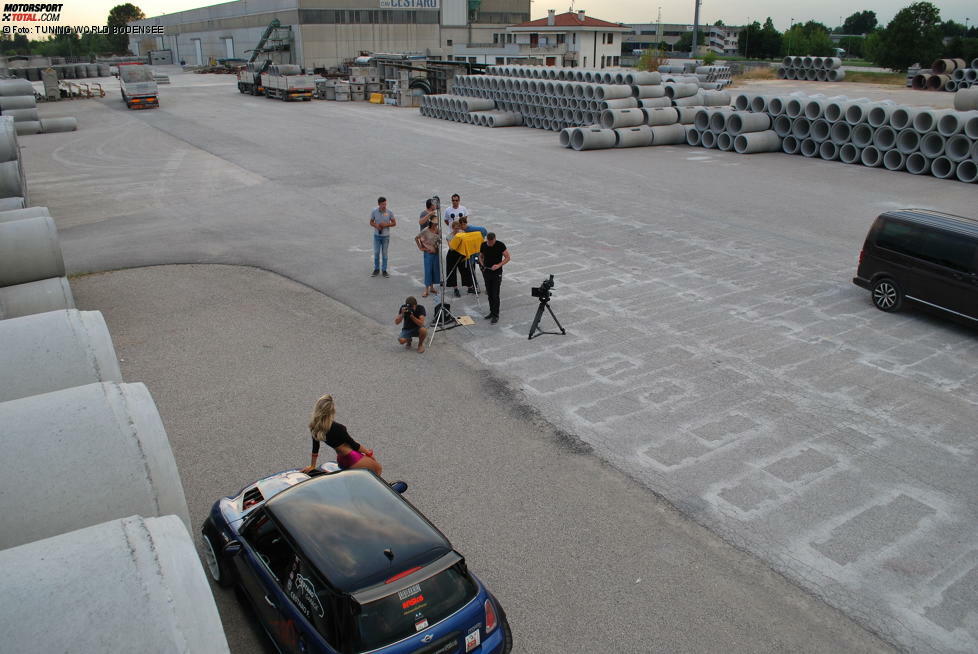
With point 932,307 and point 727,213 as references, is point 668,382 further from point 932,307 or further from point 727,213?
point 727,213

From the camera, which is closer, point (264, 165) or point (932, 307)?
point (932, 307)

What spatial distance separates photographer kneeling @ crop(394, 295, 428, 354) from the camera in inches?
423

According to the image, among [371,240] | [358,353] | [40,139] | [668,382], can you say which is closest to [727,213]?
[371,240]

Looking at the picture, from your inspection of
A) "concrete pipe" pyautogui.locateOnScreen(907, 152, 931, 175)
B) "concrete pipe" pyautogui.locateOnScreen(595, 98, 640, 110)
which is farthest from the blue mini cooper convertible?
"concrete pipe" pyautogui.locateOnScreen(595, 98, 640, 110)

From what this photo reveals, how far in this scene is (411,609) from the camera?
4.82m

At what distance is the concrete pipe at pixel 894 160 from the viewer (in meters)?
25.0

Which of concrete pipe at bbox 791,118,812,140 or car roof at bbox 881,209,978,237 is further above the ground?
concrete pipe at bbox 791,118,812,140

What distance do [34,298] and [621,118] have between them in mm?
24982

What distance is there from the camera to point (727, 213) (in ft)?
63.6

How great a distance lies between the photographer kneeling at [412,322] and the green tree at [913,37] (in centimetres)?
7221

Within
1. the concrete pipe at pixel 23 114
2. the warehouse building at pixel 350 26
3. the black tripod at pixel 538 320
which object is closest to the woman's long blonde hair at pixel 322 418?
the black tripod at pixel 538 320

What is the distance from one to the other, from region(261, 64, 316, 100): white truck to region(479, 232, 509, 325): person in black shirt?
41.2 metres

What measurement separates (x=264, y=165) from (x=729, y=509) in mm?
22969

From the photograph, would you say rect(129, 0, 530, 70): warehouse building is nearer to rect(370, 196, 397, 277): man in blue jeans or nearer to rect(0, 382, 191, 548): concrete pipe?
rect(370, 196, 397, 277): man in blue jeans
